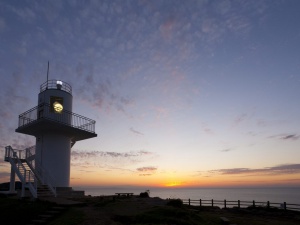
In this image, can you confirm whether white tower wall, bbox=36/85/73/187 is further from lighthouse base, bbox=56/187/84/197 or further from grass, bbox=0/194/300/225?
grass, bbox=0/194/300/225

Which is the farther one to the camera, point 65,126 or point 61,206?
point 65,126

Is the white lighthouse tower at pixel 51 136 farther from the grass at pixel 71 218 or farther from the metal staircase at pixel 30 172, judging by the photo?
the grass at pixel 71 218

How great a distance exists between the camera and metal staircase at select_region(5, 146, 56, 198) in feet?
72.2

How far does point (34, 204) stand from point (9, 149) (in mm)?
9124

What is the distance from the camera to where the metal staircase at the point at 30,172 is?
21998mm

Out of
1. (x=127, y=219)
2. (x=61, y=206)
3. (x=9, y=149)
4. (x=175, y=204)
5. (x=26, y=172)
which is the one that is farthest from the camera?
(x=9, y=149)

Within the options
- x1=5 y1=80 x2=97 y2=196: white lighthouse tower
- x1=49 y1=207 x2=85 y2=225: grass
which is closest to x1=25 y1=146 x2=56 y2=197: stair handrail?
x1=5 y1=80 x2=97 y2=196: white lighthouse tower

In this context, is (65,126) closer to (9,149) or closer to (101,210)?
(9,149)

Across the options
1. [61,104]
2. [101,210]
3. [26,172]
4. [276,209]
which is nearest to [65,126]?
[61,104]

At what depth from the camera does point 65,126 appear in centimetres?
2486

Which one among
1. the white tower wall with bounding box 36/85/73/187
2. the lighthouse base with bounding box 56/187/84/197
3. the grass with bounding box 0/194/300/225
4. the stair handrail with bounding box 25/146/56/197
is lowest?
the grass with bounding box 0/194/300/225

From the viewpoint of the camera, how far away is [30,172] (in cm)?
2244

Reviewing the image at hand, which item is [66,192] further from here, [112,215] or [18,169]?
[112,215]

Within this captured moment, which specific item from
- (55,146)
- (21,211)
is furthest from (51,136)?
(21,211)
